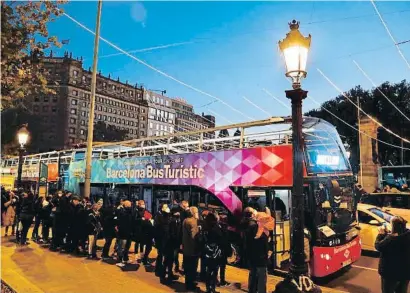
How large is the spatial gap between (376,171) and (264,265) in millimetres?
24185

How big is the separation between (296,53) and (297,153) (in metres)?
1.56

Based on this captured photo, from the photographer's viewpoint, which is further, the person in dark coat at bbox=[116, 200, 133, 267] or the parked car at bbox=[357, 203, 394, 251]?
the parked car at bbox=[357, 203, 394, 251]

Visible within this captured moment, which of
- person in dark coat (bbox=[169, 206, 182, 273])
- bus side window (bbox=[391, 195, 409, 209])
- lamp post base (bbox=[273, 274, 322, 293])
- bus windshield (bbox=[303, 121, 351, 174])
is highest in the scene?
bus windshield (bbox=[303, 121, 351, 174])

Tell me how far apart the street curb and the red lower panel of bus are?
584 centimetres

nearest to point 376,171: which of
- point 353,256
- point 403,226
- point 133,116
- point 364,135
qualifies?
point 364,135

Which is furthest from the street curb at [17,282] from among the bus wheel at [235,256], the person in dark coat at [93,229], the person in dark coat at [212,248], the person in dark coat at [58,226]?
the bus wheel at [235,256]

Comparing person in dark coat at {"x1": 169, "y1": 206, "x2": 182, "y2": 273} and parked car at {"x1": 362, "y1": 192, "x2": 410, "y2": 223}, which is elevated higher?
parked car at {"x1": 362, "y1": 192, "x2": 410, "y2": 223}

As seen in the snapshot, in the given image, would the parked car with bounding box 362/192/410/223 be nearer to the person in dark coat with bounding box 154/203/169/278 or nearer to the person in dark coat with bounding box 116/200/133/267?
the person in dark coat with bounding box 154/203/169/278

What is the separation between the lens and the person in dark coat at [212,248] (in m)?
7.00

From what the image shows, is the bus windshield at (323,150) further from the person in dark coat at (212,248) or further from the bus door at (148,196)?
the bus door at (148,196)

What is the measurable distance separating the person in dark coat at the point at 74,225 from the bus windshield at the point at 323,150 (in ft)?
22.2

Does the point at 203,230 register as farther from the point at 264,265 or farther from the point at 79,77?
the point at 79,77

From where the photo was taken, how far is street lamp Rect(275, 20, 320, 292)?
4.90 m

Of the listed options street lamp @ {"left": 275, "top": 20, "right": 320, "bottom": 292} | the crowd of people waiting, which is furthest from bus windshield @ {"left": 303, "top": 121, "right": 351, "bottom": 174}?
street lamp @ {"left": 275, "top": 20, "right": 320, "bottom": 292}
